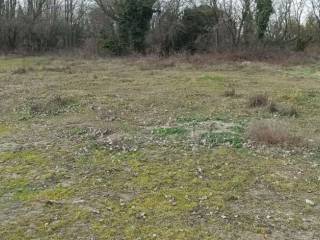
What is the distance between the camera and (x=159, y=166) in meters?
6.82

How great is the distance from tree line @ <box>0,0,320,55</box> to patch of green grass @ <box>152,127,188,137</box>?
21.0 m

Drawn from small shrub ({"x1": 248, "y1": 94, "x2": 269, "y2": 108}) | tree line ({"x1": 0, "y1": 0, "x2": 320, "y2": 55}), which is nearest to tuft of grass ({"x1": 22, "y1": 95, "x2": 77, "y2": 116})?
small shrub ({"x1": 248, "y1": 94, "x2": 269, "y2": 108})

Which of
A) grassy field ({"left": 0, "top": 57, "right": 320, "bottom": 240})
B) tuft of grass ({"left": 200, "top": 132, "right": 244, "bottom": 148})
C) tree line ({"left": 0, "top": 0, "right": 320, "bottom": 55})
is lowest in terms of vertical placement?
grassy field ({"left": 0, "top": 57, "right": 320, "bottom": 240})

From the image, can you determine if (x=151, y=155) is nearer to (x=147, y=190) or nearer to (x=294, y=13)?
(x=147, y=190)

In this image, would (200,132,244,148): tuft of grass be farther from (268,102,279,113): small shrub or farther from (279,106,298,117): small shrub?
(268,102,279,113): small shrub

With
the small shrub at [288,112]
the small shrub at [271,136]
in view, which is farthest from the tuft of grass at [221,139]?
the small shrub at [288,112]

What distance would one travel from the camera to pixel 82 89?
1459 centimetres

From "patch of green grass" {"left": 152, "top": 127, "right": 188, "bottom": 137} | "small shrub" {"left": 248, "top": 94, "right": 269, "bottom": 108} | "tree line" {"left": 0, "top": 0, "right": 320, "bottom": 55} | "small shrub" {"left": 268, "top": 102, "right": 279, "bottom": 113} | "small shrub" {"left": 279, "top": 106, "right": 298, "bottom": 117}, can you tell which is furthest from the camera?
"tree line" {"left": 0, "top": 0, "right": 320, "bottom": 55}

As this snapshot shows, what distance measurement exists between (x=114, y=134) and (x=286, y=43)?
27.3 metres

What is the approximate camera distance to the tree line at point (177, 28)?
30.8 meters

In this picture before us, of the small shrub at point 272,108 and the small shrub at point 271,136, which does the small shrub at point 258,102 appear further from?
the small shrub at point 271,136

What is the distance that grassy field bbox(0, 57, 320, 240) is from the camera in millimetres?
4949

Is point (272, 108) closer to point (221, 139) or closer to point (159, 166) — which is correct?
point (221, 139)

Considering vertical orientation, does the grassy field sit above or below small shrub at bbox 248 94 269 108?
below
